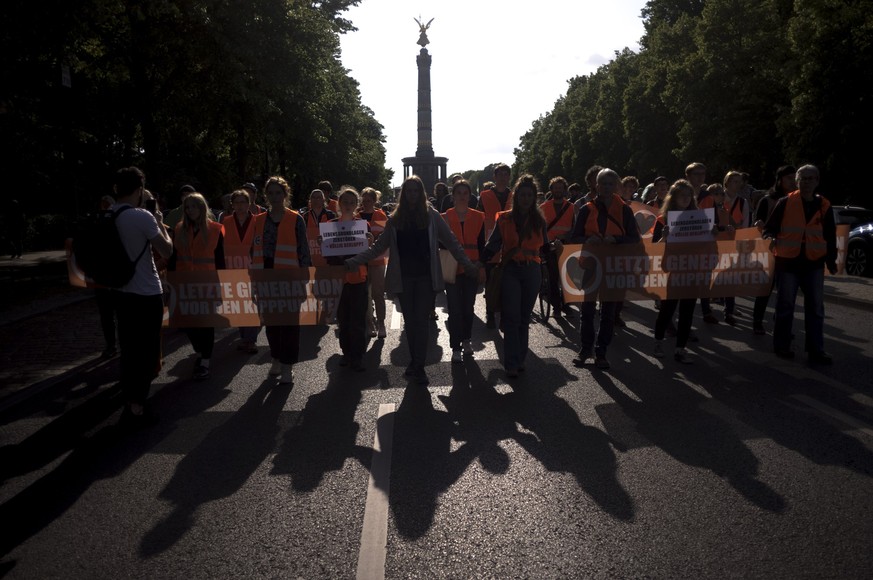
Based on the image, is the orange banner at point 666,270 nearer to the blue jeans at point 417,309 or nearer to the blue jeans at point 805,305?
the blue jeans at point 805,305

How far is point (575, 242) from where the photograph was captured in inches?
318

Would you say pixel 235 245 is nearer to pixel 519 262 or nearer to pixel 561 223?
pixel 519 262

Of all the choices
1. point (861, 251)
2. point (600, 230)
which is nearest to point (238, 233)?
point (600, 230)

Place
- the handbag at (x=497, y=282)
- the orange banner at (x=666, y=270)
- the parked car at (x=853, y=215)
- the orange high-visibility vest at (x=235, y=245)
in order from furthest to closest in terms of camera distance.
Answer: the parked car at (x=853, y=215) < the orange high-visibility vest at (x=235, y=245) < the orange banner at (x=666, y=270) < the handbag at (x=497, y=282)

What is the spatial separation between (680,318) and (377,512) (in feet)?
16.4

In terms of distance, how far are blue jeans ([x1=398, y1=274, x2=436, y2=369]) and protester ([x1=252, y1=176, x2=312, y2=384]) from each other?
1127mm

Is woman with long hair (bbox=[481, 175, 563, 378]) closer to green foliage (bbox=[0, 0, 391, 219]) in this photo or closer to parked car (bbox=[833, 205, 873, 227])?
green foliage (bbox=[0, 0, 391, 219])

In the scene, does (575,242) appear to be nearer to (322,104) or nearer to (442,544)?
(442,544)

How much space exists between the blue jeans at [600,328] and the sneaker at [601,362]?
0.03m

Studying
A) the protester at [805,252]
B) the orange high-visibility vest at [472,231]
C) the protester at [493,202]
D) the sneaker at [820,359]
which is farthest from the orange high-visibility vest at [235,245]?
the sneaker at [820,359]

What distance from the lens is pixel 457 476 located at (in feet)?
15.5

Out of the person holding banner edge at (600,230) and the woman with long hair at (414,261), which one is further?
the person holding banner edge at (600,230)

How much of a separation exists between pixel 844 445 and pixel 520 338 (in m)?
3.14

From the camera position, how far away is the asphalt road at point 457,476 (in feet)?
12.0
